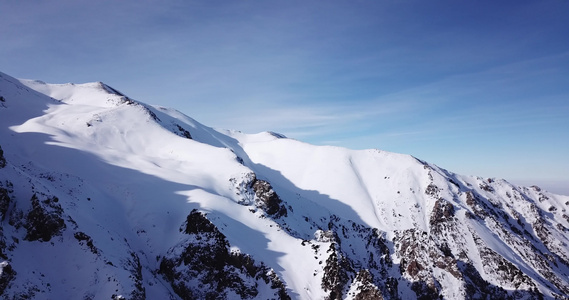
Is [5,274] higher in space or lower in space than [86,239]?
lower

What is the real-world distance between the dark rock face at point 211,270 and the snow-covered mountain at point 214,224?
0.12 m

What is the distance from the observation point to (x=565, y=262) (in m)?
87.9

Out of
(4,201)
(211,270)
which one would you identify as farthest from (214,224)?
(4,201)

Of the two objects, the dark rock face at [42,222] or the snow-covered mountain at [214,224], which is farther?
the snow-covered mountain at [214,224]

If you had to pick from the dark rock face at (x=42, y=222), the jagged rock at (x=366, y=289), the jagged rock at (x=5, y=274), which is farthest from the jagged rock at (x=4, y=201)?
the jagged rock at (x=366, y=289)

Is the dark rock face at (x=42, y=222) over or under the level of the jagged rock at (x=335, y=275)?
over

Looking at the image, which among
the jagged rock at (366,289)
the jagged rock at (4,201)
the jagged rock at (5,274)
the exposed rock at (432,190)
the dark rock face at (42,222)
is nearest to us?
the jagged rock at (5,274)

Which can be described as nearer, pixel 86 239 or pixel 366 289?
pixel 86 239

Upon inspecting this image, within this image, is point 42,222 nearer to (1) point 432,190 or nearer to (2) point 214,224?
(2) point 214,224

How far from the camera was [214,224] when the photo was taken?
36.2 m

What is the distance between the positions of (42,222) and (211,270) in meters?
17.0

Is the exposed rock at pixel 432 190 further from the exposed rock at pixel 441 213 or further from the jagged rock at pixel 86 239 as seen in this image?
the jagged rock at pixel 86 239

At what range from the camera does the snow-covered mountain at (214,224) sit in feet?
81.7

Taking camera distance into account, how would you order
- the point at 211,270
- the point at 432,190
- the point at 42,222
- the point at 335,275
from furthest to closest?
1. the point at 432,190
2. the point at 335,275
3. the point at 211,270
4. the point at 42,222
